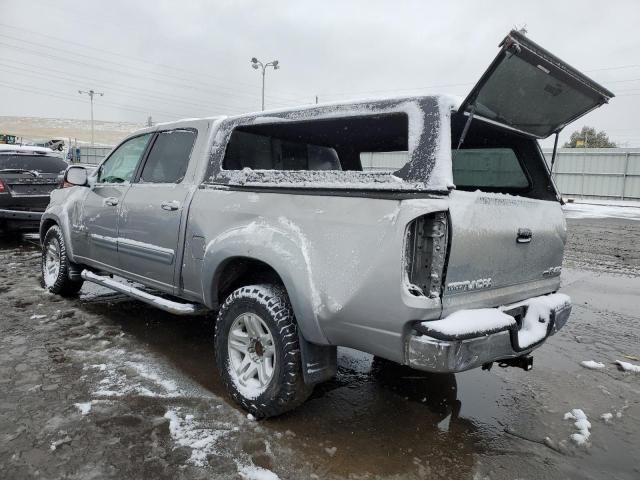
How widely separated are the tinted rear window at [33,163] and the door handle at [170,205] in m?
6.77

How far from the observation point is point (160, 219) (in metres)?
3.75

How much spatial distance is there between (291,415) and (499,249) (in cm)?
160

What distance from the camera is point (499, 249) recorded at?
2.65 metres

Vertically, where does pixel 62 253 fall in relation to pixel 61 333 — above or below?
above

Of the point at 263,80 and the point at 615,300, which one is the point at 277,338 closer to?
the point at 615,300

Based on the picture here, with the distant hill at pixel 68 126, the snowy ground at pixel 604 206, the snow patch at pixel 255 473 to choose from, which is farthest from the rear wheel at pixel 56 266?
the distant hill at pixel 68 126

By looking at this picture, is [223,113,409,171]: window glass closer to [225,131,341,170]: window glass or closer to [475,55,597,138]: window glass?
[225,131,341,170]: window glass

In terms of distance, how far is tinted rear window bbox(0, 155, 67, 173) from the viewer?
8.84 meters

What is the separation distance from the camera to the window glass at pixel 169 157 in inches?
150

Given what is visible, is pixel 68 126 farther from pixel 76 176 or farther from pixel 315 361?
pixel 315 361

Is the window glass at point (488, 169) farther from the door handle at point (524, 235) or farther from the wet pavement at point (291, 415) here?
the wet pavement at point (291, 415)

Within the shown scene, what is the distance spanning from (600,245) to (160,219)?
33.4ft

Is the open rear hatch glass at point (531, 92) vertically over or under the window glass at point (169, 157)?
over

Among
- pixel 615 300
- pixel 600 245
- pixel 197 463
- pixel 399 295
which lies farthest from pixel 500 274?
pixel 600 245
